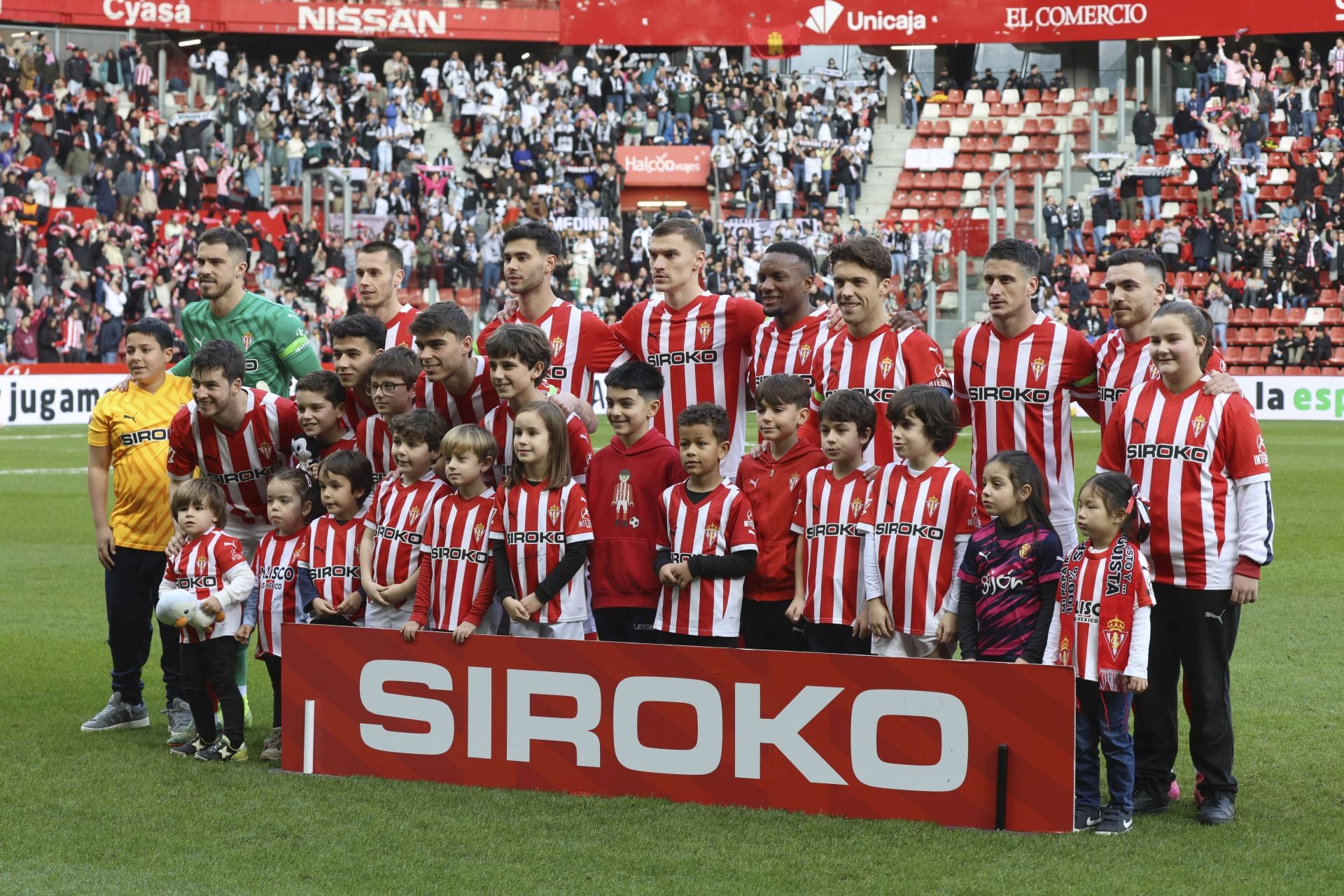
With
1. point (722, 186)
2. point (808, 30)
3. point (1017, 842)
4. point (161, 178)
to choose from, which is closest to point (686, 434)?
point (1017, 842)

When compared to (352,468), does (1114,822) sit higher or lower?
lower

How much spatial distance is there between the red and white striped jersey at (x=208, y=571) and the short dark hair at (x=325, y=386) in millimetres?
703

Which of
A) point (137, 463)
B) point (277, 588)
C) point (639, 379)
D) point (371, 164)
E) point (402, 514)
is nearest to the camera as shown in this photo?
point (639, 379)

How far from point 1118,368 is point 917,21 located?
32.1 metres

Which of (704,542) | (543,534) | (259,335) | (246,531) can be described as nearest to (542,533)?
(543,534)

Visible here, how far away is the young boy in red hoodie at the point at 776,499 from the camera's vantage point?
5953 millimetres

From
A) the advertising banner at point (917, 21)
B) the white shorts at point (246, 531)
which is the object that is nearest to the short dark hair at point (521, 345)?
the white shorts at point (246, 531)

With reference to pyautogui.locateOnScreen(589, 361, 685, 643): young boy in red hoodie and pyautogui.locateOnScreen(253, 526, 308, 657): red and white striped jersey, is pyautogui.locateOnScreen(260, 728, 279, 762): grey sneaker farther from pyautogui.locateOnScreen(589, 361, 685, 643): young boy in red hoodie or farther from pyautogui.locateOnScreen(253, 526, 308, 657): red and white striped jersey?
pyautogui.locateOnScreen(589, 361, 685, 643): young boy in red hoodie

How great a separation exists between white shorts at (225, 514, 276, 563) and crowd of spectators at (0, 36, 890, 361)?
776 inches

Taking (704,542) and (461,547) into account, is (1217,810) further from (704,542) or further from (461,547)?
(461,547)

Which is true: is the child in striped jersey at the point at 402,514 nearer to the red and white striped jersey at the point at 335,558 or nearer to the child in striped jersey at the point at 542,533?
the red and white striped jersey at the point at 335,558

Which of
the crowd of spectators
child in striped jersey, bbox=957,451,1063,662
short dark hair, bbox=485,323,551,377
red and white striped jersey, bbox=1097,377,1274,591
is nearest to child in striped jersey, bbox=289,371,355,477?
short dark hair, bbox=485,323,551,377

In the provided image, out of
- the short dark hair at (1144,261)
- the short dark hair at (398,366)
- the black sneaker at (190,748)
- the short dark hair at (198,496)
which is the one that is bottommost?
the black sneaker at (190,748)

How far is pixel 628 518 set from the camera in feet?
19.9
